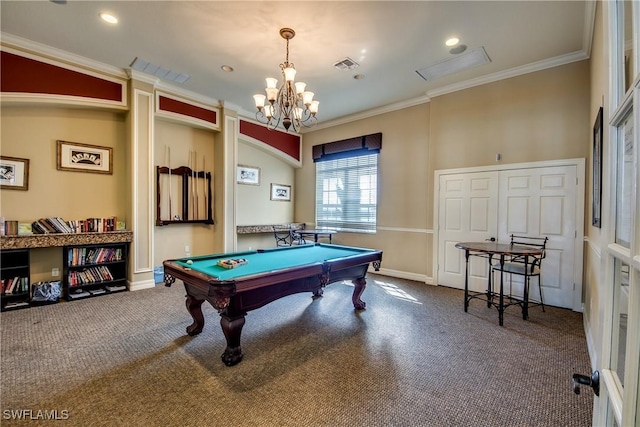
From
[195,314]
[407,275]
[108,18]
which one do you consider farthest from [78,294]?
[407,275]

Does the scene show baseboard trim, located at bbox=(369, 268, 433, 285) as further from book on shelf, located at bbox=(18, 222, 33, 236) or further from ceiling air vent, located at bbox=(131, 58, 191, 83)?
book on shelf, located at bbox=(18, 222, 33, 236)

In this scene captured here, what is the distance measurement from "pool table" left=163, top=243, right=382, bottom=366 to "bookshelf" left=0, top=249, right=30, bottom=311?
2.44 metres

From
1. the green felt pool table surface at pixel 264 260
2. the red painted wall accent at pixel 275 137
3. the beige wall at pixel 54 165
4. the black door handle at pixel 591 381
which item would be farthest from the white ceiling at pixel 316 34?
the black door handle at pixel 591 381

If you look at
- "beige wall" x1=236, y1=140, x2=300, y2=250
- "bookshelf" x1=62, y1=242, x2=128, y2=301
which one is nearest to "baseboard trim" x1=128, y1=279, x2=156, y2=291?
"bookshelf" x1=62, y1=242, x2=128, y2=301

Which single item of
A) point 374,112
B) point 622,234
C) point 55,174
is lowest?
point 622,234

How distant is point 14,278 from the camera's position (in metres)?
3.62

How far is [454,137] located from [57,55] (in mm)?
5852

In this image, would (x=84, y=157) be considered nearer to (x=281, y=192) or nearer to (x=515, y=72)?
(x=281, y=192)

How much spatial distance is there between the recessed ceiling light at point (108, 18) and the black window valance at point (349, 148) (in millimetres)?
4182

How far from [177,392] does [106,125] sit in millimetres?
4334

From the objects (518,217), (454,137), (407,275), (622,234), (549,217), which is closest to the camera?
(622,234)

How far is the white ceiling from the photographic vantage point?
2895mm

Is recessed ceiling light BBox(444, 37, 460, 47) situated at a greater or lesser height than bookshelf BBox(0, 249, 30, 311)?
greater

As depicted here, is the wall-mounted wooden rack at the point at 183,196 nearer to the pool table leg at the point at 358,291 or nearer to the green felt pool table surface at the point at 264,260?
the green felt pool table surface at the point at 264,260
